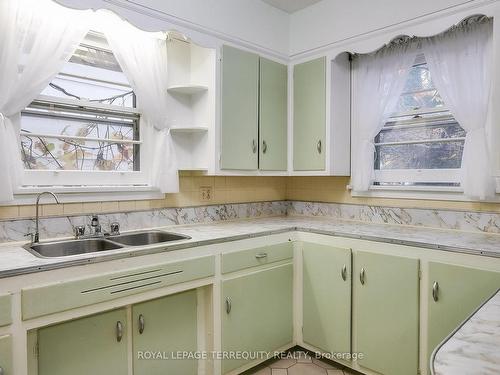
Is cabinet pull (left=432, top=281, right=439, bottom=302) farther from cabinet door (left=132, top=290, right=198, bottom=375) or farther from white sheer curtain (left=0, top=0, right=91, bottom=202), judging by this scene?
white sheer curtain (left=0, top=0, right=91, bottom=202)

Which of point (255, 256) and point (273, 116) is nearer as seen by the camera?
point (255, 256)

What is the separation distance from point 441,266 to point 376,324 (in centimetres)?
54

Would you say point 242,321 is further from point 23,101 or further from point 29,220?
point 23,101

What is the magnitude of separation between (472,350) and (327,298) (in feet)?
5.27

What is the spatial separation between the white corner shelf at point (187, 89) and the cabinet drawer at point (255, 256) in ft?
3.81

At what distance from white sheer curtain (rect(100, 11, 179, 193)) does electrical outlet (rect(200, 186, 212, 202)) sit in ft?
1.16

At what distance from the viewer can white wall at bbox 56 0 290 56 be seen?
209cm

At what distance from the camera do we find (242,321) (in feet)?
7.29

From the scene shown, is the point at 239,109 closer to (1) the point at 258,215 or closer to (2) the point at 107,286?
(1) the point at 258,215

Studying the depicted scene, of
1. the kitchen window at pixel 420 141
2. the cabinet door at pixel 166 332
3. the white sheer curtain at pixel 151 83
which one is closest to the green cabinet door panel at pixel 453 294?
the kitchen window at pixel 420 141

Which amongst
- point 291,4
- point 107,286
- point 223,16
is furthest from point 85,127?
point 291,4

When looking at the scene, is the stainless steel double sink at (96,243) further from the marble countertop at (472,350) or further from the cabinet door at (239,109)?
the marble countertop at (472,350)

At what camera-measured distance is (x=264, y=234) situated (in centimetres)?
237

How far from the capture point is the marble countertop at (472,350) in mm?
727
